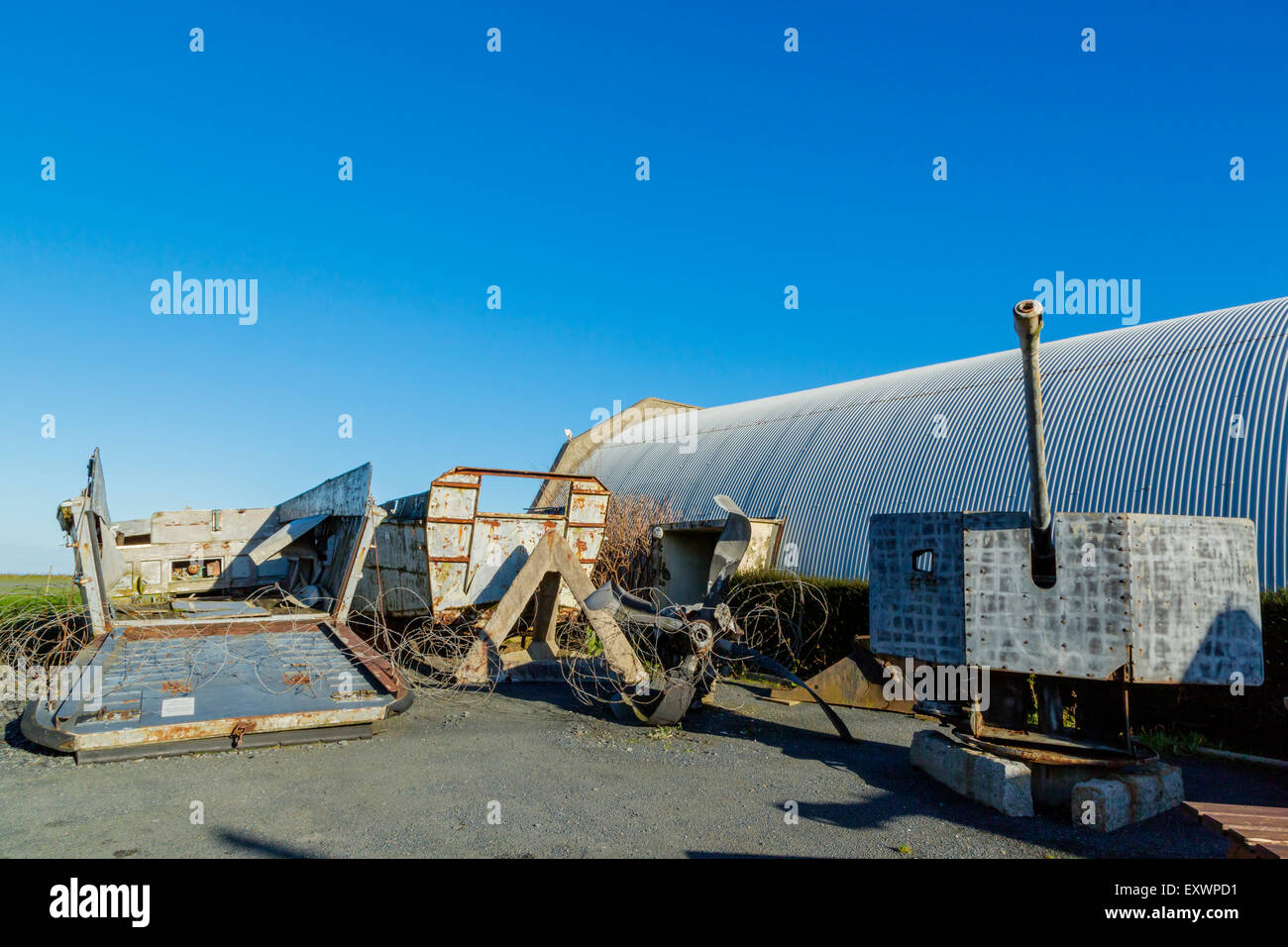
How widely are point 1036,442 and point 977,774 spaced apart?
290 centimetres

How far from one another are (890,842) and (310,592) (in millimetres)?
11137

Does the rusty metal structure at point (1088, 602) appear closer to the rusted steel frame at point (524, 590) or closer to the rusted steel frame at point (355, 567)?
the rusted steel frame at point (524, 590)

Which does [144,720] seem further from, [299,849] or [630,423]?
[630,423]

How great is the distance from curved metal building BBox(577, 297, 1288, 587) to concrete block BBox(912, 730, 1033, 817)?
219 inches

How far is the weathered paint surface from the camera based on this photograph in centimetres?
691

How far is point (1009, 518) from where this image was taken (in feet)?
23.9

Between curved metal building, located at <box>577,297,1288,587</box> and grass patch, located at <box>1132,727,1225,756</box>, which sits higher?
curved metal building, located at <box>577,297,1288,587</box>

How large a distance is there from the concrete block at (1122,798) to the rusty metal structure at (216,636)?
20.6 feet

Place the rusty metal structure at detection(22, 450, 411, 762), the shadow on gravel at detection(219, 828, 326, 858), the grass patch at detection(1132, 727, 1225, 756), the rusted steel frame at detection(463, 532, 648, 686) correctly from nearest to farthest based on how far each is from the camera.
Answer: the shadow on gravel at detection(219, 828, 326, 858) < the rusty metal structure at detection(22, 450, 411, 762) < the grass patch at detection(1132, 727, 1225, 756) < the rusted steel frame at detection(463, 532, 648, 686)

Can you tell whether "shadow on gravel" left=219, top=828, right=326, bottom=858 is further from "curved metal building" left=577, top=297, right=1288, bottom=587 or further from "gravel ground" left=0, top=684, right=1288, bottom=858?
"curved metal building" left=577, top=297, right=1288, bottom=587

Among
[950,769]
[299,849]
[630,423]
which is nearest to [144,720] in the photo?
[299,849]

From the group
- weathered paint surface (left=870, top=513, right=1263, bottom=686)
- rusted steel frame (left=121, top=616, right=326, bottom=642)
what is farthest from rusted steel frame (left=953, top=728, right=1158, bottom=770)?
rusted steel frame (left=121, top=616, right=326, bottom=642)

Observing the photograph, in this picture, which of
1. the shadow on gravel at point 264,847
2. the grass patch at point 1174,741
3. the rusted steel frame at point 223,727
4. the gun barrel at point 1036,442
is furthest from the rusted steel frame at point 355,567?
the grass patch at point 1174,741

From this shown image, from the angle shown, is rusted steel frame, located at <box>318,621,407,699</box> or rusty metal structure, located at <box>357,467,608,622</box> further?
rusty metal structure, located at <box>357,467,608,622</box>
